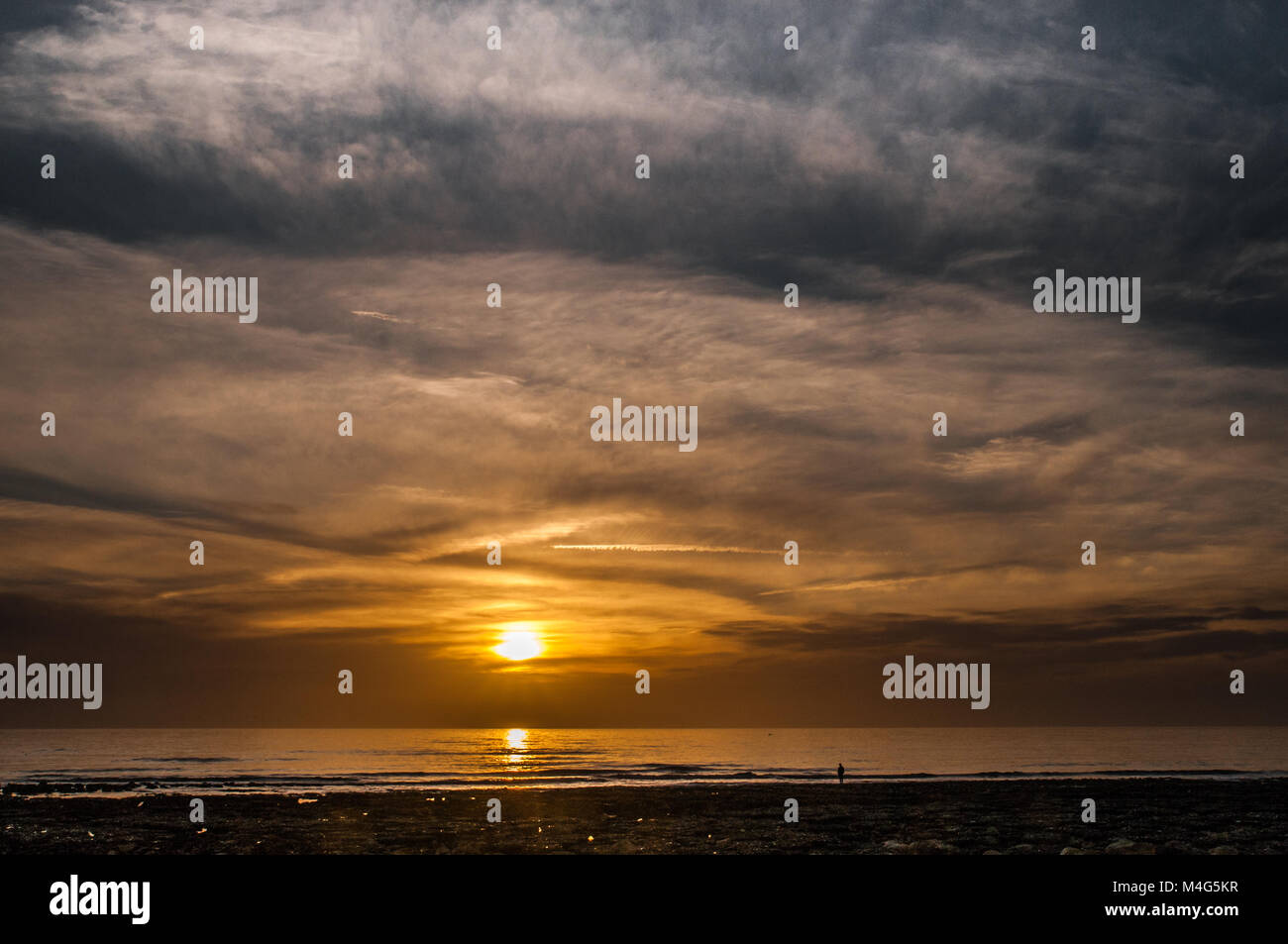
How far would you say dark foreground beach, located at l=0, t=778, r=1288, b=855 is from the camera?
30625mm

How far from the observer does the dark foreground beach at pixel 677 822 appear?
100 feet

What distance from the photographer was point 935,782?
200 feet

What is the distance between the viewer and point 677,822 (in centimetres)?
3847
